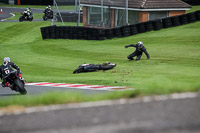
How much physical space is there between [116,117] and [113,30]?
25458 mm

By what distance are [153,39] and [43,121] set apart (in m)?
23.9

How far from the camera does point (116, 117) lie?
6539 mm

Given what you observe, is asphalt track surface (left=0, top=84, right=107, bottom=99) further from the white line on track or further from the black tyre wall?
the black tyre wall

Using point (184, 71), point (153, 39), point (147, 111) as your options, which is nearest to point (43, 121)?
point (147, 111)

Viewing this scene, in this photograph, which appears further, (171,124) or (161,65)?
(161,65)

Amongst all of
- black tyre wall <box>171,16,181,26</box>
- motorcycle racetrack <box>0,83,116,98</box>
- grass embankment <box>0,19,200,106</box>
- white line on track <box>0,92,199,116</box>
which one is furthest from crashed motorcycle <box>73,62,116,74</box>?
black tyre wall <box>171,16,181,26</box>

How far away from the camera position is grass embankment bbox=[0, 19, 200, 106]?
28.2ft

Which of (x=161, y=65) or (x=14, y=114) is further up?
(x=14, y=114)

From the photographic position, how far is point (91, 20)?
38.0 m

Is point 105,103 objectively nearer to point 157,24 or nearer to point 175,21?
point 157,24

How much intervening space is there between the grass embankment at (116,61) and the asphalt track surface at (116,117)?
665mm

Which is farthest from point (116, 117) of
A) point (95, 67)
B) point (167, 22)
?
point (167, 22)

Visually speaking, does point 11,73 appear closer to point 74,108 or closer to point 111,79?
point 111,79

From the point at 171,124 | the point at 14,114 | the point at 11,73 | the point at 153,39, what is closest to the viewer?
the point at 171,124
